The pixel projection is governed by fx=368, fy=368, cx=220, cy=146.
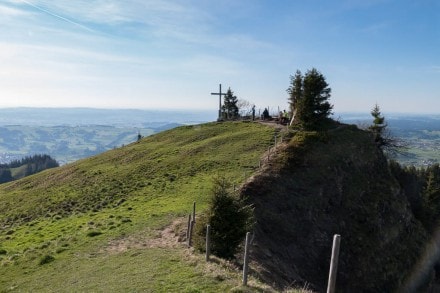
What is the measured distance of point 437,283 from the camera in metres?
46.3

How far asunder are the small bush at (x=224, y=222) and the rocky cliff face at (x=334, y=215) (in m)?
3.98

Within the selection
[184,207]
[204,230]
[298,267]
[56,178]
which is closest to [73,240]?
[184,207]

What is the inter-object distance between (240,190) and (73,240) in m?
13.9

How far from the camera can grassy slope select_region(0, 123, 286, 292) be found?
17609 mm

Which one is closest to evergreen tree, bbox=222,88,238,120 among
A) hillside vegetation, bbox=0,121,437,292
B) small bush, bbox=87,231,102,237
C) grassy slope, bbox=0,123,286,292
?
grassy slope, bbox=0,123,286,292

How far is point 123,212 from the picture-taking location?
33.5 m

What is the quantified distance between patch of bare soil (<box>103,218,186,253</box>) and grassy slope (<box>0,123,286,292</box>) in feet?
0.70

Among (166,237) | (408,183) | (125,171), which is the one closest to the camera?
(166,237)

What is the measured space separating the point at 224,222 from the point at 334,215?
777 inches

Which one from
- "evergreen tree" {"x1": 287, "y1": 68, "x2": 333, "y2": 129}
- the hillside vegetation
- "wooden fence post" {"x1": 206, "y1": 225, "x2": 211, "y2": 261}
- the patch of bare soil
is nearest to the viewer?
"wooden fence post" {"x1": 206, "y1": 225, "x2": 211, "y2": 261}

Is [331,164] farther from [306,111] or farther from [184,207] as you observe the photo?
[184,207]

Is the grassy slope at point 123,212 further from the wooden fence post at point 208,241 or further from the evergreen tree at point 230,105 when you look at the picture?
the evergreen tree at point 230,105

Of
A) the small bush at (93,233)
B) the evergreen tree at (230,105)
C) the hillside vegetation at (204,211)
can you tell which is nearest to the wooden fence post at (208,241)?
the hillside vegetation at (204,211)

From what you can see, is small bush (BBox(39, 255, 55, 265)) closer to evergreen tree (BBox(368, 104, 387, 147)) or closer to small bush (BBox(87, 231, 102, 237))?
small bush (BBox(87, 231, 102, 237))
